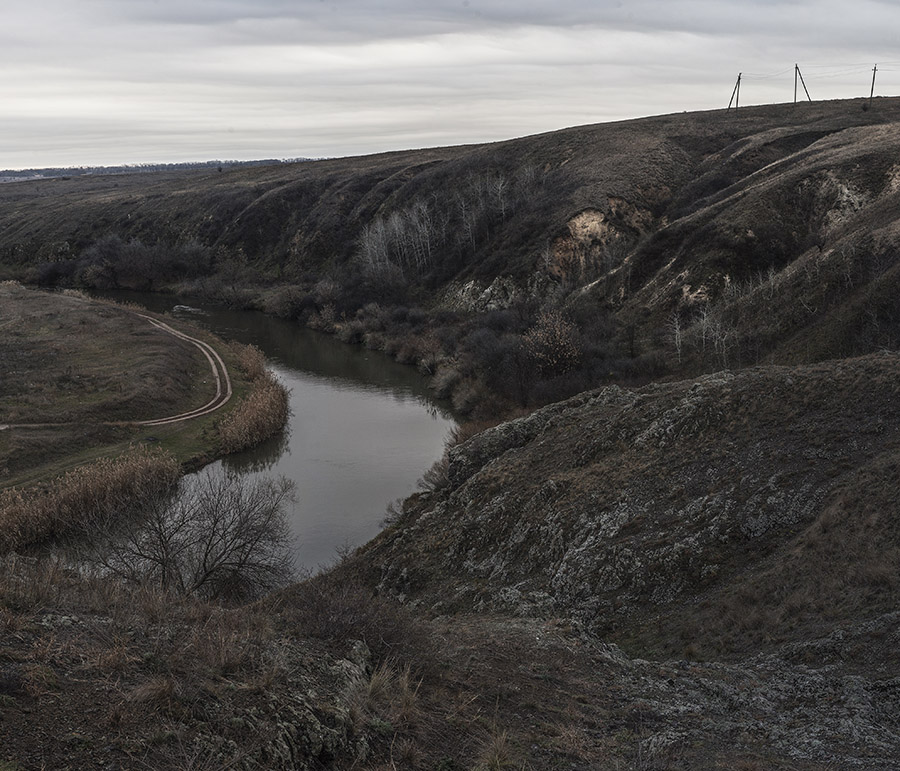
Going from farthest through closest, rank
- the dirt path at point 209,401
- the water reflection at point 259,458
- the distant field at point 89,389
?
1. the dirt path at point 209,401
2. the water reflection at point 259,458
3. the distant field at point 89,389

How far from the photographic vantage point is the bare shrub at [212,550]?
62.6ft

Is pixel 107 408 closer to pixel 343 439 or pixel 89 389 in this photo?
pixel 89 389

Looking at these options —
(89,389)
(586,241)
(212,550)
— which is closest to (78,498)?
(212,550)

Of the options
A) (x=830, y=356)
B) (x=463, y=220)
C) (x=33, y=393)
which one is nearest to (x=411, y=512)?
(x=830, y=356)

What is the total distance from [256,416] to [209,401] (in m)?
5.84

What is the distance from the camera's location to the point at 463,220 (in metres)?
68.4

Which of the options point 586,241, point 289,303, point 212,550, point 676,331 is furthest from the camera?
point 289,303

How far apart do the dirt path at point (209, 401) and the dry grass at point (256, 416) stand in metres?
1.37

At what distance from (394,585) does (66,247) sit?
100 meters

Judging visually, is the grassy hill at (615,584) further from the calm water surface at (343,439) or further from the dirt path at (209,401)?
the dirt path at (209,401)

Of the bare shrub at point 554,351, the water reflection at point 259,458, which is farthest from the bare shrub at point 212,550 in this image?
the bare shrub at point 554,351

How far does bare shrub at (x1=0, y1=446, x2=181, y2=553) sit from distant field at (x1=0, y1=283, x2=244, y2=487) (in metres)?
2.16

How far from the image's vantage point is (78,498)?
997 inches

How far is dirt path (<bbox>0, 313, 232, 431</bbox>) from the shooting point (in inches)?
1321
